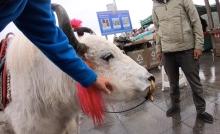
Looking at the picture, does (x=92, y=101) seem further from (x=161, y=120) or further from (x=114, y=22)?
(x=114, y=22)

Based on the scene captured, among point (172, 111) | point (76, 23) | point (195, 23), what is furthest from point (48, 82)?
point (172, 111)

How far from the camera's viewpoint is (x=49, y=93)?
231cm

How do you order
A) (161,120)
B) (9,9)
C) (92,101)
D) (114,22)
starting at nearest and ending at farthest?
(9,9) → (92,101) → (161,120) → (114,22)

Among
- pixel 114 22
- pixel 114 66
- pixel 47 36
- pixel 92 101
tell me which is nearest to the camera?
pixel 47 36

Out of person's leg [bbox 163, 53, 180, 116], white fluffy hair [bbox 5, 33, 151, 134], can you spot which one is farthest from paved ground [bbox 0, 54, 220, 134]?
white fluffy hair [bbox 5, 33, 151, 134]

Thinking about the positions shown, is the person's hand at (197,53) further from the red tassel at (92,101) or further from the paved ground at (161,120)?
the red tassel at (92,101)

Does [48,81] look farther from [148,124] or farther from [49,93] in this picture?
[148,124]

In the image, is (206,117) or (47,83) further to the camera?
(206,117)

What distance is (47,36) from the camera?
1.60 m

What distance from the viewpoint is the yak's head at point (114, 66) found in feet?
7.25

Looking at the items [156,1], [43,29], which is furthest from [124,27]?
[43,29]

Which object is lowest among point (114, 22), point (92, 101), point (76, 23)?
point (114, 22)

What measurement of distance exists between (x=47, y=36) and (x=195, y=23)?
3.16 metres

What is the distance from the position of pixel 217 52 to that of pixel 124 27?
5.54 meters
